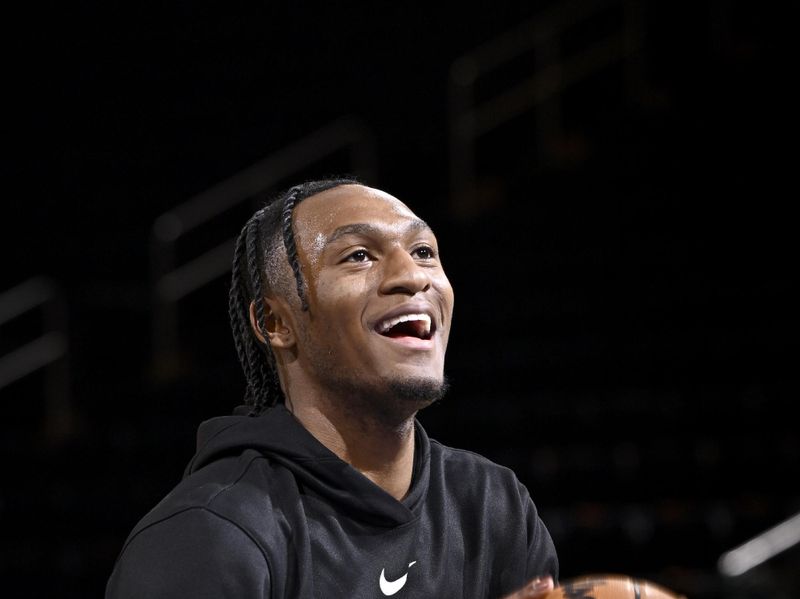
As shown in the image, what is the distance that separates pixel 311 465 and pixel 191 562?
294 millimetres

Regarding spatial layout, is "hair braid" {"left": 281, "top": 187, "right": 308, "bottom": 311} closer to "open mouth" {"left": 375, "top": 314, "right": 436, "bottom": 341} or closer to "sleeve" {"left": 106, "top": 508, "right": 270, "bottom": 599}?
"open mouth" {"left": 375, "top": 314, "right": 436, "bottom": 341}

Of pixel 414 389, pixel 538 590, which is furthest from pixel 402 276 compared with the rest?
pixel 538 590

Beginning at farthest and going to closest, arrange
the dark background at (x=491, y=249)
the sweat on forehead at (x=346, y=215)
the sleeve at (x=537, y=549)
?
the dark background at (x=491, y=249) < the sleeve at (x=537, y=549) < the sweat on forehead at (x=346, y=215)

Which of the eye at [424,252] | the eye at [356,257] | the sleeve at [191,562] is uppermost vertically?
the eye at [424,252]

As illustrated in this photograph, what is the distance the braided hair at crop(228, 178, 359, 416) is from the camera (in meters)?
1.93

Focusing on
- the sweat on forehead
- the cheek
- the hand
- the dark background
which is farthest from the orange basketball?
the dark background

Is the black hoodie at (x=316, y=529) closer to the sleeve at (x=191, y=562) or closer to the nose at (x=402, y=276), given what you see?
the sleeve at (x=191, y=562)

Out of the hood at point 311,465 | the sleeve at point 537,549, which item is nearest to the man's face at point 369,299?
the hood at point 311,465

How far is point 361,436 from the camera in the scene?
1.88 meters

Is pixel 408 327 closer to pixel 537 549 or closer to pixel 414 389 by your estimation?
pixel 414 389

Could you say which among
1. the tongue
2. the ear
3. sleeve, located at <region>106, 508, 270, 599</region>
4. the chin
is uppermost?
the ear

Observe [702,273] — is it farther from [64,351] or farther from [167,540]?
[167,540]

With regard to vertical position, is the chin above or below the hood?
above

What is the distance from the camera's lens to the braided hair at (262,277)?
6.32 ft
